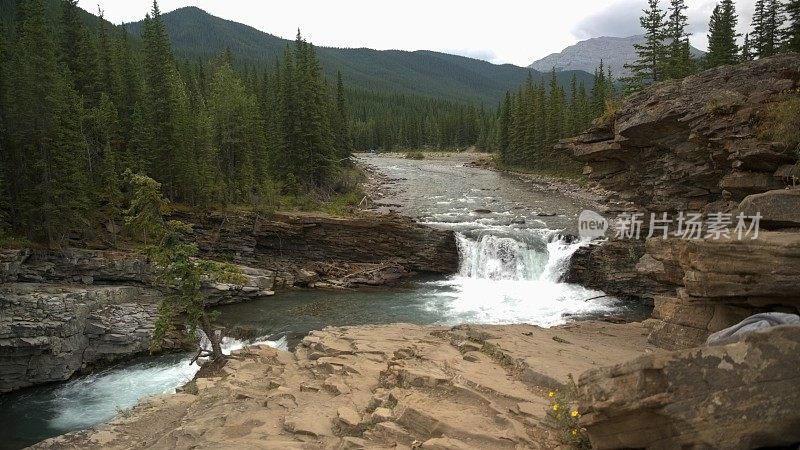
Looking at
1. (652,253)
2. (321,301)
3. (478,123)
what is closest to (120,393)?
(321,301)

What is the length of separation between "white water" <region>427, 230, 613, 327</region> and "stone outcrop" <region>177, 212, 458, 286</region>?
201 cm

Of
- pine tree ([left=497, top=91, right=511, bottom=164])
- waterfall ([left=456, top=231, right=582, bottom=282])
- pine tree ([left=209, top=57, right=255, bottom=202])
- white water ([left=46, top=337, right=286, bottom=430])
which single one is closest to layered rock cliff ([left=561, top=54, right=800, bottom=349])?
waterfall ([left=456, top=231, right=582, bottom=282])

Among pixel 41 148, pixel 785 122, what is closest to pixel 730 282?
pixel 785 122

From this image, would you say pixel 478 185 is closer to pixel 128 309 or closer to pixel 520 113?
pixel 520 113

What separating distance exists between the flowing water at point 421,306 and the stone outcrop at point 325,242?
1.70 m

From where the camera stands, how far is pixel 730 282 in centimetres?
955

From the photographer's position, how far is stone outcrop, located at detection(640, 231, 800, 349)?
29.1 feet

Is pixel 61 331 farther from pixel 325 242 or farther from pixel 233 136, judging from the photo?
pixel 233 136

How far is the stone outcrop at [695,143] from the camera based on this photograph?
15297mm

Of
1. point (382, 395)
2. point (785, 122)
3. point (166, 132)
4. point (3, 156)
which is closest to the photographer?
point (382, 395)

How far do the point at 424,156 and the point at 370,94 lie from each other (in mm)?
88333

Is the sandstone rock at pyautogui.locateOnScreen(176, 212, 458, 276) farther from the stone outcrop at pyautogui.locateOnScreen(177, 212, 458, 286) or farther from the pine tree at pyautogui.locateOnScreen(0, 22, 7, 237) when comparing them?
the pine tree at pyautogui.locateOnScreen(0, 22, 7, 237)

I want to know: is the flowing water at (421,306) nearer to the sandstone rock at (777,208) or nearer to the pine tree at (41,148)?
the pine tree at (41,148)

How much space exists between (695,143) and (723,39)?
30834 millimetres
